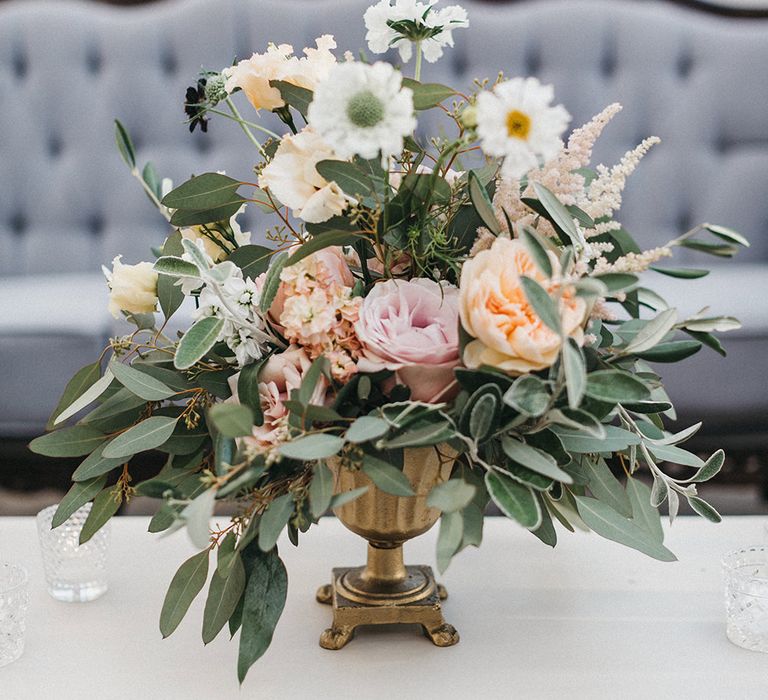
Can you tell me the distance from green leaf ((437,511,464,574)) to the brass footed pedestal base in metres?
0.24

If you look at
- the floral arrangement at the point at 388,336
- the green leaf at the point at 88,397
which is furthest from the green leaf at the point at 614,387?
the green leaf at the point at 88,397

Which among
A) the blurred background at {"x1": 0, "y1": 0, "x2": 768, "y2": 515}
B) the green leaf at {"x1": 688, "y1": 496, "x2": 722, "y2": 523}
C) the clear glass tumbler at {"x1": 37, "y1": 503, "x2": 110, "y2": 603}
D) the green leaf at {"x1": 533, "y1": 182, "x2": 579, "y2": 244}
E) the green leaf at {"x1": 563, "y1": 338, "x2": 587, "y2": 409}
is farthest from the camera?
the blurred background at {"x1": 0, "y1": 0, "x2": 768, "y2": 515}

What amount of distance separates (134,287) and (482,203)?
0.32m

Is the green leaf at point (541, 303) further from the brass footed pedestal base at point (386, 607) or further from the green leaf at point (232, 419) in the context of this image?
the brass footed pedestal base at point (386, 607)

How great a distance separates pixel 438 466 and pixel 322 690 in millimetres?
209

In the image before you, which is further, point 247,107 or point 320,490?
point 247,107

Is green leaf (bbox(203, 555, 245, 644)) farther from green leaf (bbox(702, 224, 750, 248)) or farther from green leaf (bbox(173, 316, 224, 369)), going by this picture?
green leaf (bbox(702, 224, 750, 248))

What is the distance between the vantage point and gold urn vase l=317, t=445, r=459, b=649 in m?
0.74

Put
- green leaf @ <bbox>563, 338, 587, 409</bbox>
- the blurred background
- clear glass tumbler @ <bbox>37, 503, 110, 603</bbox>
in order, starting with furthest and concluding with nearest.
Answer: the blurred background < clear glass tumbler @ <bbox>37, 503, 110, 603</bbox> < green leaf @ <bbox>563, 338, 587, 409</bbox>

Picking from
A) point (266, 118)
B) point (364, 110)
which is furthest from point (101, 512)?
point (266, 118)

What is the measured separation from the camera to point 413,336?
0.65 meters

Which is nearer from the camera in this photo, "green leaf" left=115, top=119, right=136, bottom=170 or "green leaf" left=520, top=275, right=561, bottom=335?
"green leaf" left=520, top=275, right=561, bottom=335

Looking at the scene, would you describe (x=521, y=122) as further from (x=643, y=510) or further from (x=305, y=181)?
(x=643, y=510)

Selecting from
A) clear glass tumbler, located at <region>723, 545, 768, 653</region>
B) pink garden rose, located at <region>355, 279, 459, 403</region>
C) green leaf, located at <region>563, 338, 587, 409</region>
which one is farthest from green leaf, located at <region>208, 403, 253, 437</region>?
clear glass tumbler, located at <region>723, 545, 768, 653</region>
